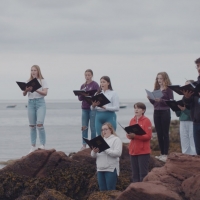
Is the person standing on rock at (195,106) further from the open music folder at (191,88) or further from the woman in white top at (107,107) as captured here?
the woman in white top at (107,107)

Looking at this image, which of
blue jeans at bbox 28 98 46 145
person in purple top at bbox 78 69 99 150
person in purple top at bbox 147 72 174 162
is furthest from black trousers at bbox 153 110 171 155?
blue jeans at bbox 28 98 46 145

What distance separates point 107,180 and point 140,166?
665 millimetres

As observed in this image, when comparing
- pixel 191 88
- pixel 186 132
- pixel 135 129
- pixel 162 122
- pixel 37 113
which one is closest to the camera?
pixel 191 88

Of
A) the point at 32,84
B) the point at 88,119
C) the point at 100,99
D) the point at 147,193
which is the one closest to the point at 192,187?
the point at 147,193

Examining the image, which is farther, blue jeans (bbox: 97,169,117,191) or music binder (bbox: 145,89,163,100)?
music binder (bbox: 145,89,163,100)

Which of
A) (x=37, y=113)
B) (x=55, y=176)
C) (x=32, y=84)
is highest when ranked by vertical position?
(x=32, y=84)

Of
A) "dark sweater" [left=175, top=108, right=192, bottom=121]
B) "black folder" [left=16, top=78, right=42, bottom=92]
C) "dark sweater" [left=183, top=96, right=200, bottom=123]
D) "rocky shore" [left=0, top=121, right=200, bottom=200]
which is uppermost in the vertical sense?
"black folder" [left=16, top=78, right=42, bottom=92]

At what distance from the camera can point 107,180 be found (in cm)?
1284

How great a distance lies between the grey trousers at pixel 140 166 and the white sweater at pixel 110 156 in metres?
0.43

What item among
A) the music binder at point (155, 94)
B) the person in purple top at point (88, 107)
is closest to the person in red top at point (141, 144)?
the music binder at point (155, 94)

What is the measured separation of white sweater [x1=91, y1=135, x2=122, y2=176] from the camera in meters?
12.6

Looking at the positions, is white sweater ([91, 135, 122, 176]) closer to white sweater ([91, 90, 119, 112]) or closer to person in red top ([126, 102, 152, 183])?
person in red top ([126, 102, 152, 183])

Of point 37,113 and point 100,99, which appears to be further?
point 37,113

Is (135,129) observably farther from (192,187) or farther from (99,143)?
(192,187)
